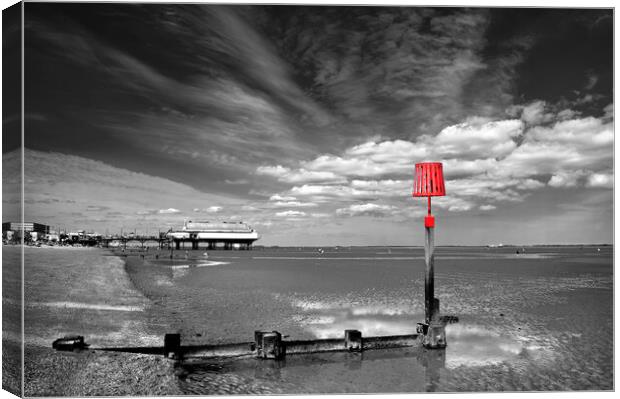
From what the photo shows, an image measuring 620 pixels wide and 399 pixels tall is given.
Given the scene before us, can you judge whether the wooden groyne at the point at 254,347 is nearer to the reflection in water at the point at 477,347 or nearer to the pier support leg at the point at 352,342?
the pier support leg at the point at 352,342

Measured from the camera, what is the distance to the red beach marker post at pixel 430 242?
7.06 meters

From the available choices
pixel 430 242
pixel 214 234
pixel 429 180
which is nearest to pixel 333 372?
pixel 430 242

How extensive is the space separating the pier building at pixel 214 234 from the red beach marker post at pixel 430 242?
316 ft

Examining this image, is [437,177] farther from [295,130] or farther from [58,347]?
[58,347]

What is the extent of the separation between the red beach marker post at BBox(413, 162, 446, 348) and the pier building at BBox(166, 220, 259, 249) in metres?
96.2

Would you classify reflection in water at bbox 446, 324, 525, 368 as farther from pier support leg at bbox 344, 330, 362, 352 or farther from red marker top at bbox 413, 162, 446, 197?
red marker top at bbox 413, 162, 446, 197

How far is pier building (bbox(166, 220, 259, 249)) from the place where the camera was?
336 feet

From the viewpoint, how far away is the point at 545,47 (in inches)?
298

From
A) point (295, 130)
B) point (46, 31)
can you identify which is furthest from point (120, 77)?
point (295, 130)

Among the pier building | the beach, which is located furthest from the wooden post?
the pier building

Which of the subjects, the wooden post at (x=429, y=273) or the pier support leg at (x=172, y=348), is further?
the wooden post at (x=429, y=273)

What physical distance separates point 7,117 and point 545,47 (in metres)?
7.26

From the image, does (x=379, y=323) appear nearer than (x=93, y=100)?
No

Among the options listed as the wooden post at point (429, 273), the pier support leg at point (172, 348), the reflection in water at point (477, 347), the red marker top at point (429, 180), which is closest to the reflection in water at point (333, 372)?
the pier support leg at point (172, 348)
